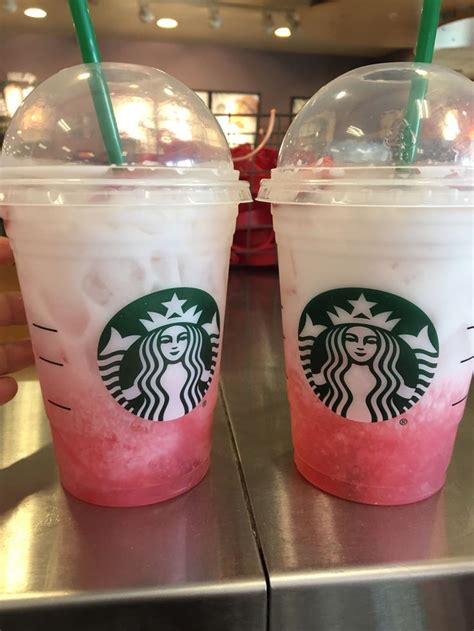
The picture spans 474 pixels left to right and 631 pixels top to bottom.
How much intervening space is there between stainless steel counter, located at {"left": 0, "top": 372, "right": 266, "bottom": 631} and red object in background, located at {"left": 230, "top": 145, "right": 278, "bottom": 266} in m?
1.08

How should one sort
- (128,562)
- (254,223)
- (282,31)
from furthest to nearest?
(282,31), (254,223), (128,562)

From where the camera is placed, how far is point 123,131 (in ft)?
1.80

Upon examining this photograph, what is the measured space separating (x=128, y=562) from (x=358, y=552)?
20cm

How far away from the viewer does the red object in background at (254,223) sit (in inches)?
62.4

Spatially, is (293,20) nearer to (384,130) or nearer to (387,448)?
(384,130)

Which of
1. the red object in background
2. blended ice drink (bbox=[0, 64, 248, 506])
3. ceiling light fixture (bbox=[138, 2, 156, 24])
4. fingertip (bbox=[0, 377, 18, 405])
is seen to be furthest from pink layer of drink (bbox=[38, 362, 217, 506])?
ceiling light fixture (bbox=[138, 2, 156, 24])

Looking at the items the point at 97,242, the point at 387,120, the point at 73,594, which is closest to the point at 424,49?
the point at 387,120

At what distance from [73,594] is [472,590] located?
336 millimetres

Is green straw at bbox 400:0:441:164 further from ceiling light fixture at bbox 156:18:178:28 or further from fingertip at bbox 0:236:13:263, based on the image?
ceiling light fixture at bbox 156:18:178:28

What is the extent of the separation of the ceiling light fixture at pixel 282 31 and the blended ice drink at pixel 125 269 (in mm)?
1493

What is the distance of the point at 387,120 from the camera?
1.81 ft

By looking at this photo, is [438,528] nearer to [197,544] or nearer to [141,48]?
[197,544]

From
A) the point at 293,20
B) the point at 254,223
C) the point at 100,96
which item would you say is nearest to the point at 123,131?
the point at 100,96

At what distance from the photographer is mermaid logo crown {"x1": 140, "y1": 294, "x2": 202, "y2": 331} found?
20.8 inches
